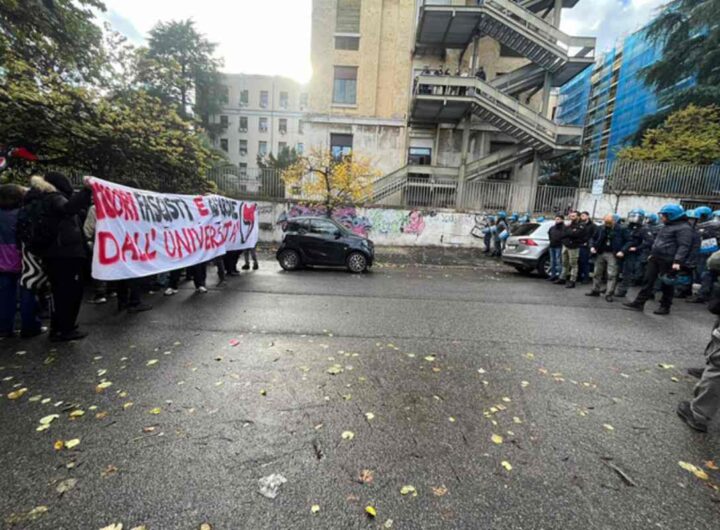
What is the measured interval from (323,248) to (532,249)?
6273 millimetres

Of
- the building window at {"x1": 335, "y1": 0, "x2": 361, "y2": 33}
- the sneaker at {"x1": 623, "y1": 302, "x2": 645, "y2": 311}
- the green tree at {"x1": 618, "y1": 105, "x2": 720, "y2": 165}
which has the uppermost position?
the building window at {"x1": 335, "y1": 0, "x2": 361, "y2": 33}

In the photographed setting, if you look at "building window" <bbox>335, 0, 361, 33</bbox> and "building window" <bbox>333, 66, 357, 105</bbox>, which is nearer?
"building window" <bbox>335, 0, 361, 33</bbox>

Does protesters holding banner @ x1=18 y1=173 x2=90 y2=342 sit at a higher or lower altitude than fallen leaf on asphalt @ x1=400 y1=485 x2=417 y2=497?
higher

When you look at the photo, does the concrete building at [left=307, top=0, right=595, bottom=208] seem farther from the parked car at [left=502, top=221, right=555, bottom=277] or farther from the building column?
the parked car at [left=502, top=221, right=555, bottom=277]

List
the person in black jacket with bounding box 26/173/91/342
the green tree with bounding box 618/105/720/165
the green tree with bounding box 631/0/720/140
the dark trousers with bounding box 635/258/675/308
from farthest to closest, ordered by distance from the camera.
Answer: the green tree with bounding box 631/0/720/140, the green tree with bounding box 618/105/720/165, the dark trousers with bounding box 635/258/675/308, the person in black jacket with bounding box 26/173/91/342

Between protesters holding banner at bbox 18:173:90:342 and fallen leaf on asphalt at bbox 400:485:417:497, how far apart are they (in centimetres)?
454

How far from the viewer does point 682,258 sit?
5914 mm

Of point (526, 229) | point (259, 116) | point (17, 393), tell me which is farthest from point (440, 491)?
point (259, 116)

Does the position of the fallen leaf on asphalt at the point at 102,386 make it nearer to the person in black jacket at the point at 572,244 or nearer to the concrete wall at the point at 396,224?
the person in black jacket at the point at 572,244

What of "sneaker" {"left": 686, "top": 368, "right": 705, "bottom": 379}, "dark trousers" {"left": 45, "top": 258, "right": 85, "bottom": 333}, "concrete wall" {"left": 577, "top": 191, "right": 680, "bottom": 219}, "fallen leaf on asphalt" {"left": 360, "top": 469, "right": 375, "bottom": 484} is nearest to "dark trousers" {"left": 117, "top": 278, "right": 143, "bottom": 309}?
"dark trousers" {"left": 45, "top": 258, "right": 85, "bottom": 333}

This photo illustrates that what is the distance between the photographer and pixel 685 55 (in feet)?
69.8

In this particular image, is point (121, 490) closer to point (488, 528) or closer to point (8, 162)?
point (488, 528)

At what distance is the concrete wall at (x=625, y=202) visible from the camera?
52.5 ft

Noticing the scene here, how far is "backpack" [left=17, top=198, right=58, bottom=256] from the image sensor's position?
3977 mm
